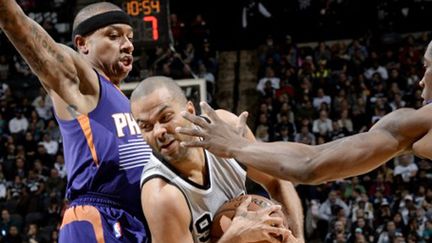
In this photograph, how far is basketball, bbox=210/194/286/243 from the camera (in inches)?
153

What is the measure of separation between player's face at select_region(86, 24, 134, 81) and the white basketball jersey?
2.38ft

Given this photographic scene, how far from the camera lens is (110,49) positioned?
14.9 feet

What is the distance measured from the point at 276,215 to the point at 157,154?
0.64 meters

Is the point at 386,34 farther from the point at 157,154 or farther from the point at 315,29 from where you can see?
the point at 157,154

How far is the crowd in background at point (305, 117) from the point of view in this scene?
1246 cm

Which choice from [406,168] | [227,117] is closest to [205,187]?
[227,117]

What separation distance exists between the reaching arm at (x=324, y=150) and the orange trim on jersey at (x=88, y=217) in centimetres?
101

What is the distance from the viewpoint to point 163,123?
3.88 meters

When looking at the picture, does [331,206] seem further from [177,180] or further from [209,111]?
[209,111]

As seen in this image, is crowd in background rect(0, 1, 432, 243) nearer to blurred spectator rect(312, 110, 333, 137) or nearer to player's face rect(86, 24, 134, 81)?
blurred spectator rect(312, 110, 333, 137)

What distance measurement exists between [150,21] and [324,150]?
860 centimetres

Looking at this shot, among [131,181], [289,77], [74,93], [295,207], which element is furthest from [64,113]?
[289,77]

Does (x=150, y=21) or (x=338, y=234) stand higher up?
(x=150, y=21)

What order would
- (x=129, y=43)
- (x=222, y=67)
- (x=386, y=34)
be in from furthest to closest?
(x=222, y=67) → (x=386, y=34) → (x=129, y=43)
